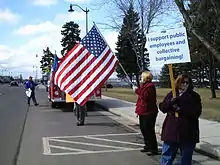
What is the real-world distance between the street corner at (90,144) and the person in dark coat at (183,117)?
354cm

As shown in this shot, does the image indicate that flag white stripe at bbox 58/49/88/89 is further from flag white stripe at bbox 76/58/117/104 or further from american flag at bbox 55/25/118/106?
flag white stripe at bbox 76/58/117/104

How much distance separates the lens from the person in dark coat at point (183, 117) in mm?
6387

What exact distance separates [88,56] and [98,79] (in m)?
0.76

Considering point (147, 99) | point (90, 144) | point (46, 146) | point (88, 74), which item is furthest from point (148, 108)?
point (88, 74)

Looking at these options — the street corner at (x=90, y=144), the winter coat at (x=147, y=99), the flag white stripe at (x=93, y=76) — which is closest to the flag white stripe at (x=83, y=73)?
the flag white stripe at (x=93, y=76)

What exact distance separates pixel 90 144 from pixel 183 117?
4.91 m

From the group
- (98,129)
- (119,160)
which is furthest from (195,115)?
(98,129)

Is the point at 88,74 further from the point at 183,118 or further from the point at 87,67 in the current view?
the point at 183,118

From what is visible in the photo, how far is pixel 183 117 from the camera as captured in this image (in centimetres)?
644

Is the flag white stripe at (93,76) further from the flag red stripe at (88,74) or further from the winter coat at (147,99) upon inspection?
the winter coat at (147,99)

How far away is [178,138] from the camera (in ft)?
21.1

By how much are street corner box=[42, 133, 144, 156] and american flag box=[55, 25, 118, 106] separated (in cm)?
160

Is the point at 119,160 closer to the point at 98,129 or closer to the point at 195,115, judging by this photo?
the point at 195,115

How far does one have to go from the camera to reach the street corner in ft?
32.7
